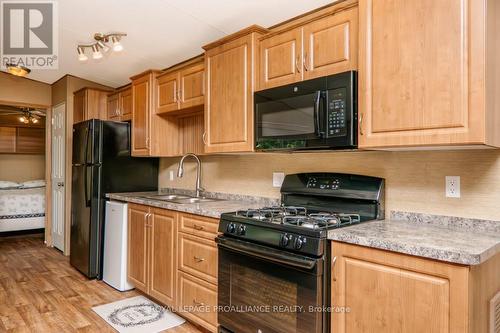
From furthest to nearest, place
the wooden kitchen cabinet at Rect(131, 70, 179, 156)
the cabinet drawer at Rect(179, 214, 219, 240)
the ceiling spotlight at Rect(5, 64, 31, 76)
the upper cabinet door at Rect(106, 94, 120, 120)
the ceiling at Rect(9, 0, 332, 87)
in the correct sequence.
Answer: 1. the upper cabinet door at Rect(106, 94, 120, 120)
2. the ceiling spotlight at Rect(5, 64, 31, 76)
3. the wooden kitchen cabinet at Rect(131, 70, 179, 156)
4. the ceiling at Rect(9, 0, 332, 87)
5. the cabinet drawer at Rect(179, 214, 219, 240)

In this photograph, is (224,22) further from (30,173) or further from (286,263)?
(30,173)

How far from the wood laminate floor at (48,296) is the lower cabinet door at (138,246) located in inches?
9.4

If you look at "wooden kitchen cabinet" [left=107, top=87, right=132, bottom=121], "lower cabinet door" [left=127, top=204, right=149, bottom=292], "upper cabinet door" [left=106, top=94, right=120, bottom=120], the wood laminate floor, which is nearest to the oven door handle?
the wood laminate floor

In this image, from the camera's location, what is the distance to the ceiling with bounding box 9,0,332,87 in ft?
7.88

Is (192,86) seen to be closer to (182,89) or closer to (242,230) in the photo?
(182,89)

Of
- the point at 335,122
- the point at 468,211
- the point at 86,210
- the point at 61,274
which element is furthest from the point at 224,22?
the point at 61,274

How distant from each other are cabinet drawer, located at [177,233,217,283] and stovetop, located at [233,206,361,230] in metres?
0.37

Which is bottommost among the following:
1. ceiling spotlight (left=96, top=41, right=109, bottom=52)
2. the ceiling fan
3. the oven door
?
the oven door

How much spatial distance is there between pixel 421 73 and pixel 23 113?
7.22 meters

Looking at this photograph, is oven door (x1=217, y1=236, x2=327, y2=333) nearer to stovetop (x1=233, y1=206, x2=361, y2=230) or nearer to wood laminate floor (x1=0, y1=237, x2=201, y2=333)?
stovetop (x1=233, y1=206, x2=361, y2=230)

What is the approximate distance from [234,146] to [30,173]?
6.31m

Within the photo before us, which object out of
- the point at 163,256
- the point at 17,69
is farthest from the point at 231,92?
the point at 17,69

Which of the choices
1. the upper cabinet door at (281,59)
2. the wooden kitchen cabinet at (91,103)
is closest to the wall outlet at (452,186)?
the upper cabinet door at (281,59)

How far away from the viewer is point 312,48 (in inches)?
78.2
